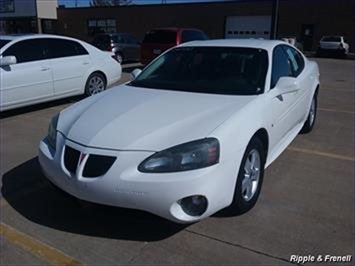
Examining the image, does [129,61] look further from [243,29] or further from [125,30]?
[125,30]

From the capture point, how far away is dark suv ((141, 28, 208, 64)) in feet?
52.0

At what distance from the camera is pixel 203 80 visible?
4551mm

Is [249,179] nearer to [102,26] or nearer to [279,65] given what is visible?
[279,65]

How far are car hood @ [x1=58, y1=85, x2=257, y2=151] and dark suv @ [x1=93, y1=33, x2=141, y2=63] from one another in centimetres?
1672

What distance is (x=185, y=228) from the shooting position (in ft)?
11.9

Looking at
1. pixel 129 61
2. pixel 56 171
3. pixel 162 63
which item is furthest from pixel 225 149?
pixel 129 61

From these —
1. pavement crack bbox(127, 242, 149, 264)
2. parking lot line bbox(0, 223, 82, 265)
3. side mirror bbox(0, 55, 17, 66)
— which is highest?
side mirror bbox(0, 55, 17, 66)

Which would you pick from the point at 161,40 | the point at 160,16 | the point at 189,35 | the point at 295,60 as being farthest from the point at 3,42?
the point at 160,16

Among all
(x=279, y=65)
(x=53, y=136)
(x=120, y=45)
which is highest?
(x=279, y=65)

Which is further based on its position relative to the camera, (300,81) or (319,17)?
(319,17)

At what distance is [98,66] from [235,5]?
32.3 meters

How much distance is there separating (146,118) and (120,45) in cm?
1807

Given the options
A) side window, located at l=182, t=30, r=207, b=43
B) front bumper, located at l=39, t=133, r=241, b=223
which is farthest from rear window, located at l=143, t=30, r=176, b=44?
front bumper, located at l=39, t=133, r=241, b=223

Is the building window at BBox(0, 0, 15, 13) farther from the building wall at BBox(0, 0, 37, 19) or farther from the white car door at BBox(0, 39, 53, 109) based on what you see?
the white car door at BBox(0, 39, 53, 109)
